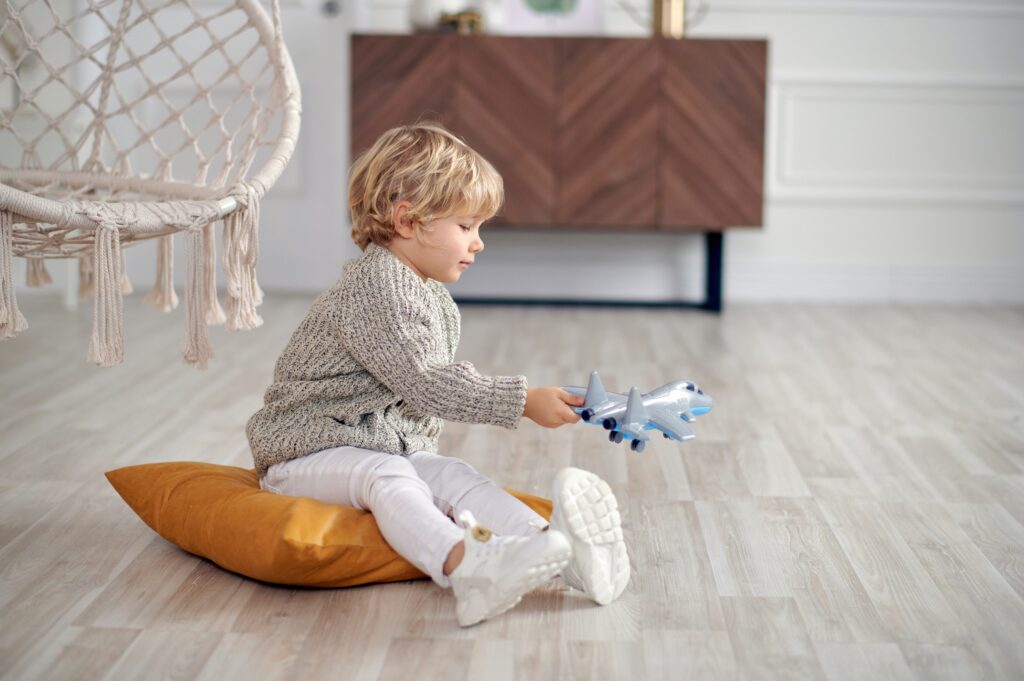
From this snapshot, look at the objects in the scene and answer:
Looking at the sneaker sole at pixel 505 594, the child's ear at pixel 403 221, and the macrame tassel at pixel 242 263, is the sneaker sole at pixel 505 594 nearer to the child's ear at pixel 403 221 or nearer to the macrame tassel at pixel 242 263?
the child's ear at pixel 403 221

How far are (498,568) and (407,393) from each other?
11.2 inches

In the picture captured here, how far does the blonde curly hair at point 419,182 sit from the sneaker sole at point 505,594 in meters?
0.45

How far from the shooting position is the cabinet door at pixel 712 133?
339 centimetres

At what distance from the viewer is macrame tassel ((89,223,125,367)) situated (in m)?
1.64

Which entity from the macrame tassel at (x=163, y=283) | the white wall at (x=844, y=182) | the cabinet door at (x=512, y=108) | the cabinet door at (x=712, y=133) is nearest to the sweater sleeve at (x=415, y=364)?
the macrame tassel at (x=163, y=283)

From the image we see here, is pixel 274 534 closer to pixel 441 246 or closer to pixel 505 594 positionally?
pixel 505 594

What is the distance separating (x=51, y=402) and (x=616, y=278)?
6.41 ft

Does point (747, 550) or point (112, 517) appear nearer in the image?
point (747, 550)

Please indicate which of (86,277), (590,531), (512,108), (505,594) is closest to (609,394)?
(590,531)

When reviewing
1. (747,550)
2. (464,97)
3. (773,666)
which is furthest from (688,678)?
(464,97)

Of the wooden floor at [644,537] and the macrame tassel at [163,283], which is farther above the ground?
the macrame tassel at [163,283]

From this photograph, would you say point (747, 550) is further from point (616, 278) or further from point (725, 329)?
point (616, 278)

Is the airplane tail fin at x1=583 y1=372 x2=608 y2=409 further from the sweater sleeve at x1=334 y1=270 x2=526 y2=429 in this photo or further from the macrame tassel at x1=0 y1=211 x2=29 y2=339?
the macrame tassel at x1=0 y1=211 x2=29 y2=339

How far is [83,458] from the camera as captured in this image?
1.90 metres
